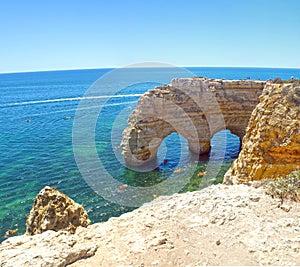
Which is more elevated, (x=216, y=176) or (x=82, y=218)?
(x=82, y=218)

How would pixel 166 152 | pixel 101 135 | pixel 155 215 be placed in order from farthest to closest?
1. pixel 101 135
2. pixel 166 152
3. pixel 155 215

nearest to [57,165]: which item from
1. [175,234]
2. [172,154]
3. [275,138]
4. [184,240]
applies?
[172,154]

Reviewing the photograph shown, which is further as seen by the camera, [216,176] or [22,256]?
[216,176]

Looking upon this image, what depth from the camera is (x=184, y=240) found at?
6.51 meters

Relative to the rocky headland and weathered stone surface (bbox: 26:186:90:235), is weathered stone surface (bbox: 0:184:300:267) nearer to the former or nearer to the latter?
the rocky headland

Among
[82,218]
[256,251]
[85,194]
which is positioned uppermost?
[256,251]

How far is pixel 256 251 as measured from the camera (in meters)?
5.94

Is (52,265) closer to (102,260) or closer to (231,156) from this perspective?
(102,260)

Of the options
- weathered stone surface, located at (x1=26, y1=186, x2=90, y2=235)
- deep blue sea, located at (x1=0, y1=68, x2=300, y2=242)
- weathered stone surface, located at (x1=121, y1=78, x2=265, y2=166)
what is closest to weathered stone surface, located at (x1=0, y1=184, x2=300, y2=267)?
weathered stone surface, located at (x1=26, y1=186, x2=90, y2=235)

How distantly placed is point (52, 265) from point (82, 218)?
3.75 m

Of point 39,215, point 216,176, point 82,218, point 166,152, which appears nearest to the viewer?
point 39,215

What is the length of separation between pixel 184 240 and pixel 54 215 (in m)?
4.41

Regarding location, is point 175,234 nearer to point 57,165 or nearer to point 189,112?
point 189,112

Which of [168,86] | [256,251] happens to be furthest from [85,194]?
[256,251]
